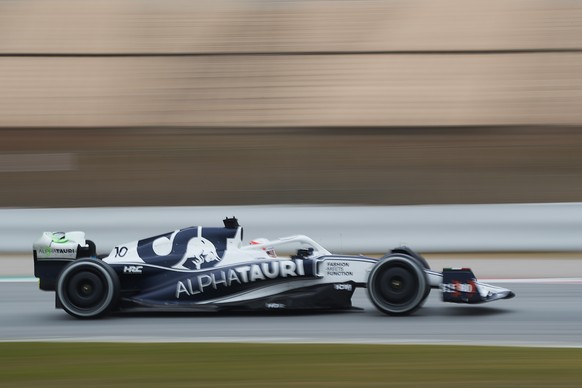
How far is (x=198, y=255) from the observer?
8.75m

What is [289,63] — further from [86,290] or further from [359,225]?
[86,290]

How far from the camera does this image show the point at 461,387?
5535 mm

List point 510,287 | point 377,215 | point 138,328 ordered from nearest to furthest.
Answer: point 138,328, point 510,287, point 377,215

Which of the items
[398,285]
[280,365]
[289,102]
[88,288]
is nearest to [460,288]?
[398,285]

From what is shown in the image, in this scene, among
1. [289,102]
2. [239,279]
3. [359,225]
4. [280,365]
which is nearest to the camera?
[280,365]

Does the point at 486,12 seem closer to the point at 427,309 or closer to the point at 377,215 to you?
the point at 377,215

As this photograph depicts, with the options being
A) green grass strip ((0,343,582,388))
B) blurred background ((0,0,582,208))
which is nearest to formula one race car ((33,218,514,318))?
green grass strip ((0,343,582,388))

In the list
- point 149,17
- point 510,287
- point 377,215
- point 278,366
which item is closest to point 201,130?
point 149,17

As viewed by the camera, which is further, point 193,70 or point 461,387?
point 193,70

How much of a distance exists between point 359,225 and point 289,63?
8.01 metres

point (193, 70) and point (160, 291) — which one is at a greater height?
point (193, 70)

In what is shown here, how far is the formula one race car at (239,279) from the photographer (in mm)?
8516

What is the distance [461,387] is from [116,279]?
402 cm

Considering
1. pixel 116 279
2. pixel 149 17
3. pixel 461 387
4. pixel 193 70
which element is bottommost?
pixel 461 387
